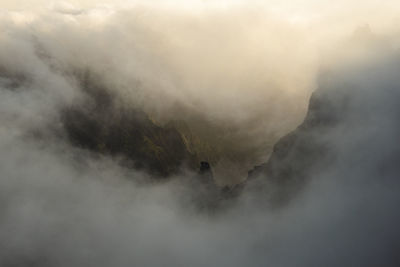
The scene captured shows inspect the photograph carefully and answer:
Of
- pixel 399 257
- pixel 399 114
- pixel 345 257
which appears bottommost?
pixel 399 257

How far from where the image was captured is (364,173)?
19675cm

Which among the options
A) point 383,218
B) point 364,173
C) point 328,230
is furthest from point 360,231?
point 364,173

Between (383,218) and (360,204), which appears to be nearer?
(383,218)

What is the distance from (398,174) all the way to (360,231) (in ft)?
104

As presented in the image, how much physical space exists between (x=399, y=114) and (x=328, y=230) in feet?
222

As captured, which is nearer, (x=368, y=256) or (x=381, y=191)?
(x=368, y=256)

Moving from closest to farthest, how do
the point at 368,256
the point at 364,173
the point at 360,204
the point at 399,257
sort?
1. the point at 399,257
2. the point at 368,256
3. the point at 360,204
4. the point at 364,173

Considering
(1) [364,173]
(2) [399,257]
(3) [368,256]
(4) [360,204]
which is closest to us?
(2) [399,257]

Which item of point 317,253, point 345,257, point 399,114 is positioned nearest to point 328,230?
point 317,253

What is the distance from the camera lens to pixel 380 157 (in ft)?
621

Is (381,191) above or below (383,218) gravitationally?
above

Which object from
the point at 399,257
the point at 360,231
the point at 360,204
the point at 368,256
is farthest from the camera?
the point at 360,204

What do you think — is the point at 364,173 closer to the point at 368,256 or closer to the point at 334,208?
the point at 334,208

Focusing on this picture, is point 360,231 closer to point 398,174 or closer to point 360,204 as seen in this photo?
point 360,204
